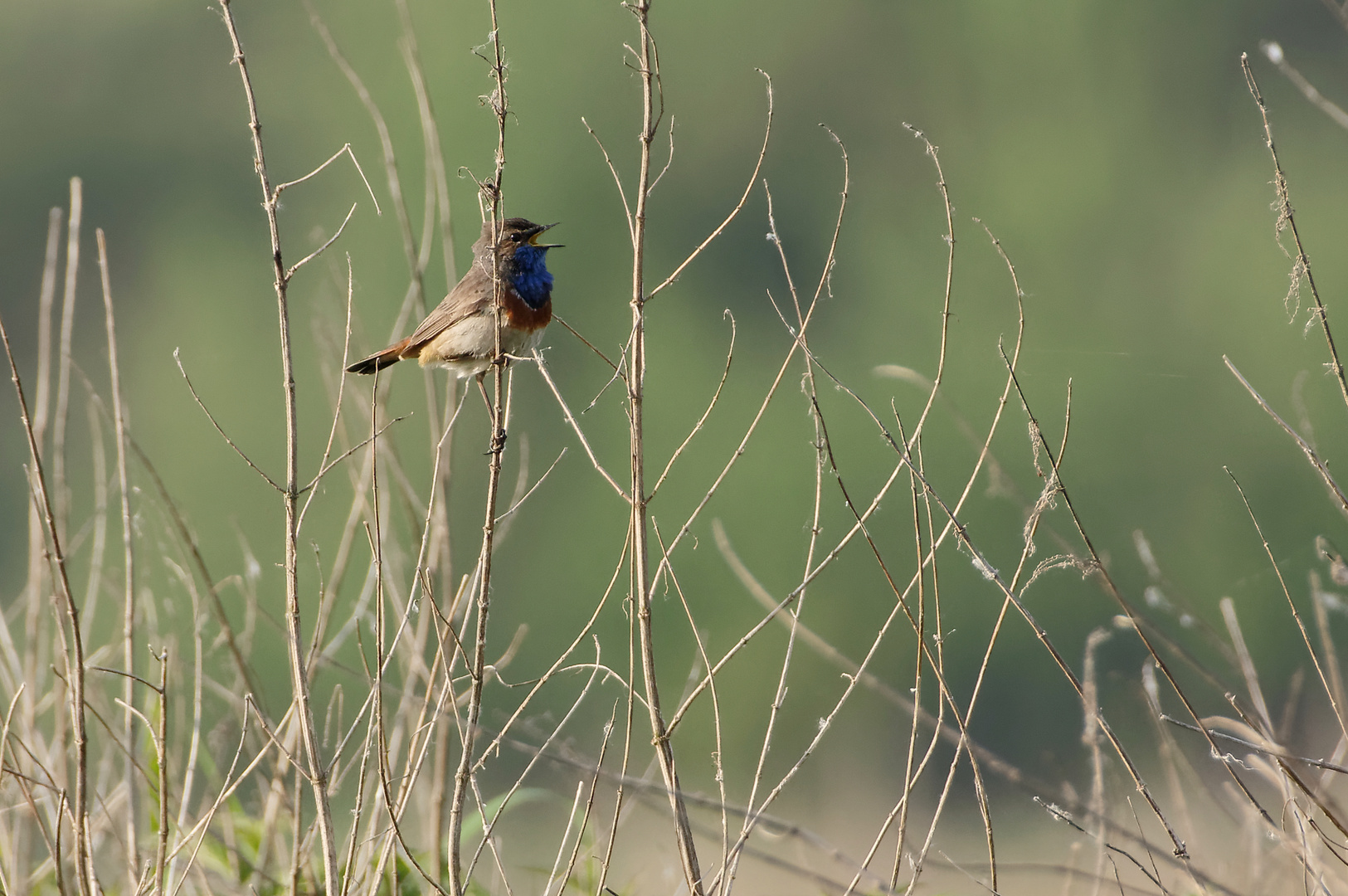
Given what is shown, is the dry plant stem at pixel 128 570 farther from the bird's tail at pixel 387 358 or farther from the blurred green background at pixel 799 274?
the blurred green background at pixel 799 274

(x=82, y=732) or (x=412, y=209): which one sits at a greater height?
(x=82, y=732)

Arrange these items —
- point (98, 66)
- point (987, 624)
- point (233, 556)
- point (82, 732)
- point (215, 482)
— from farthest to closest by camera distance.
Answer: point (98, 66) < point (215, 482) < point (233, 556) < point (987, 624) < point (82, 732)

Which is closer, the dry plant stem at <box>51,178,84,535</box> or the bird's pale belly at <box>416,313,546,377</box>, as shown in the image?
the dry plant stem at <box>51,178,84,535</box>

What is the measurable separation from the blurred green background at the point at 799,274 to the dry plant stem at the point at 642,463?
66.9 feet

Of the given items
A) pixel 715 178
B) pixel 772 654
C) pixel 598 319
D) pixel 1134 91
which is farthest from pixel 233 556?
pixel 1134 91

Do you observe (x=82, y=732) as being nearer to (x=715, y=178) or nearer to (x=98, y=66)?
(x=715, y=178)

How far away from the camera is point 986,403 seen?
2712 cm

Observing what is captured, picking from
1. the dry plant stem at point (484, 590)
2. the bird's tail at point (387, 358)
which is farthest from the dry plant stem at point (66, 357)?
the bird's tail at point (387, 358)

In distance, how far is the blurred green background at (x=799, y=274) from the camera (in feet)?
91.1

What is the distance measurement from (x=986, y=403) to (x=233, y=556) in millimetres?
17302

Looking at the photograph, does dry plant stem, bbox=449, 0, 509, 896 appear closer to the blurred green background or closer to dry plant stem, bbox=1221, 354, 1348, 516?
dry plant stem, bbox=1221, 354, 1348, 516

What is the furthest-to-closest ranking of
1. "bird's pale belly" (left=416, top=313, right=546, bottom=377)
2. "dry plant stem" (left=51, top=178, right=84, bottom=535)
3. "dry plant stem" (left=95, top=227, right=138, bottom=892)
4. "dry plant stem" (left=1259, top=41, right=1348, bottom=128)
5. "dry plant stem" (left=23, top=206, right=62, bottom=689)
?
"bird's pale belly" (left=416, top=313, right=546, bottom=377)
"dry plant stem" (left=23, top=206, right=62, bottom=689)
"dry plant stem" (left=51, top=178, right=84, bottom=535)
"dry plant stem" (left=95, top=227, right=138, bottom=892)
"dry plant stem" (left=1259, top=41, right=1348, bottom=128)

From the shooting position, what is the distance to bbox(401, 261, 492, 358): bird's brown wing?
518 centimetres

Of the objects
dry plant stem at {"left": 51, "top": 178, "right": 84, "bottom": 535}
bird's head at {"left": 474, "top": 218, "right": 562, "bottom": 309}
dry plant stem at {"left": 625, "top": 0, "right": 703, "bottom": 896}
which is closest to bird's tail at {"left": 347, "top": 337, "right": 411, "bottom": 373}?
bird's head at {"left": 474, "top": 218, "right": 562, "bottom": 309}
